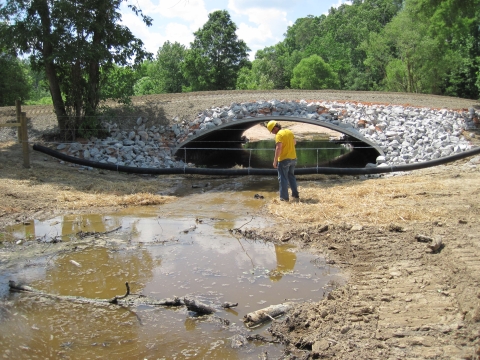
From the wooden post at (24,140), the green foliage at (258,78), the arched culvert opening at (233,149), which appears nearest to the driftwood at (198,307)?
the wooden post at (24,140)

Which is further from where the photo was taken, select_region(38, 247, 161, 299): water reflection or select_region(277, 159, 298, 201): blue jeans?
select_region(277, 159, 298, 201): blue jeans

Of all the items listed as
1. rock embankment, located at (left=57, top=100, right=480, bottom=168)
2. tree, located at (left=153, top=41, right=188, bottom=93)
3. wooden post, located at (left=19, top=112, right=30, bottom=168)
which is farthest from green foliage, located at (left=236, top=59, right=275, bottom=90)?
wooden post, located at (left=19, top=112, right=30, bottom=168)

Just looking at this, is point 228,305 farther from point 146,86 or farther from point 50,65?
point 146,86

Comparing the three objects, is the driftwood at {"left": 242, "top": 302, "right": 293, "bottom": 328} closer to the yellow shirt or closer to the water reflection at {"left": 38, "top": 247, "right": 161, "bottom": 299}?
the water reflection at {"left": 38, "top": 247, "right": 161, "bottom": 299}

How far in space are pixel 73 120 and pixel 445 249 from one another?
14129mm

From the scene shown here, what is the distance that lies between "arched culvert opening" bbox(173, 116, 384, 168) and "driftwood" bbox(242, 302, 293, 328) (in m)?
10.4

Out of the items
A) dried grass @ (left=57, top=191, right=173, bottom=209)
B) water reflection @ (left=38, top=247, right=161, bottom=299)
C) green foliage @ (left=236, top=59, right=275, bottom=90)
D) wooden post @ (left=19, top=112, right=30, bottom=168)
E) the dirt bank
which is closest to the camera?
the dirt bank

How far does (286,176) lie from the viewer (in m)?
12.0

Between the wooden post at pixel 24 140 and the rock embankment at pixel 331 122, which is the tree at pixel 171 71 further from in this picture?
the wooden post at pixel 24 140

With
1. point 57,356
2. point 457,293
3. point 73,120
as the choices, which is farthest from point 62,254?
point 73,120

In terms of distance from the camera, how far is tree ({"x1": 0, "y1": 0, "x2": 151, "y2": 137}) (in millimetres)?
16219

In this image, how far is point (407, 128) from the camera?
17422mm

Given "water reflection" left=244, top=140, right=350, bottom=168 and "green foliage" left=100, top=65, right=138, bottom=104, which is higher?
"green foliage" left=100, top=65, right=138, bottom=104

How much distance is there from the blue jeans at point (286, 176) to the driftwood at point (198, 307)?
5.99 meters
